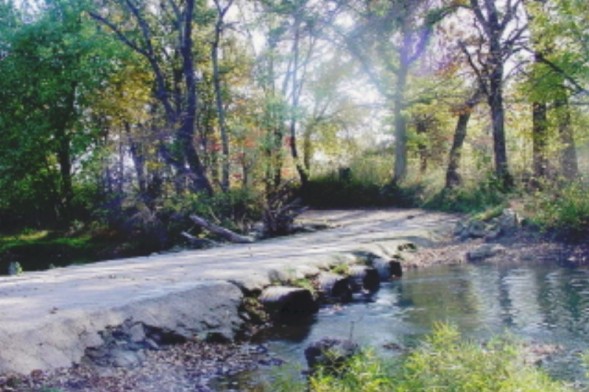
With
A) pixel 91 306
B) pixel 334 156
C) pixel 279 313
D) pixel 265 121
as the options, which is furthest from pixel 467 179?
pixel 91 306

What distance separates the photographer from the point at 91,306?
6.70 meters

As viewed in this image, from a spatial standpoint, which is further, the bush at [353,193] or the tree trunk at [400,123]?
the tree trunk at [400,123]

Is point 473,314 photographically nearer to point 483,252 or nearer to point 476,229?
point 483,252

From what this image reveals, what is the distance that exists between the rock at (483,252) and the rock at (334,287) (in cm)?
457

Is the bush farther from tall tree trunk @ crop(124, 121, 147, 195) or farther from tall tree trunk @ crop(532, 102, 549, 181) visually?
tall tree trunk @ crop(124, 121, 147, 195)

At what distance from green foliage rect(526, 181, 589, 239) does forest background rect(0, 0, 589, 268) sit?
11cm

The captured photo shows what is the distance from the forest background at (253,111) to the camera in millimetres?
20000

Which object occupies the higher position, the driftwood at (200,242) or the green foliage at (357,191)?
the green foliage at (357,191)

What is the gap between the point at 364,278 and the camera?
35.4ft

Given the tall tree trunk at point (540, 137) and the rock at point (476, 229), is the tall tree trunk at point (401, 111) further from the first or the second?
the rock at point (476, 229)

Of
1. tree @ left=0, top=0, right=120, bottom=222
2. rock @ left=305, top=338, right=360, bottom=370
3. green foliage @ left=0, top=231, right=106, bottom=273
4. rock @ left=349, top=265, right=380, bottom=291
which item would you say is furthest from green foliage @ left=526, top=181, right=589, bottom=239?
tree @ left=0, top=0, right=120, bottom=222

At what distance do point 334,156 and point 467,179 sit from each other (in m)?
12.6

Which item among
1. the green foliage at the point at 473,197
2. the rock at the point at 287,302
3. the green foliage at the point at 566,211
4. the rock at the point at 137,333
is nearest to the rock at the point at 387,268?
the rock at the point at 287,302

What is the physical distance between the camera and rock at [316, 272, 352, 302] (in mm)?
9680
